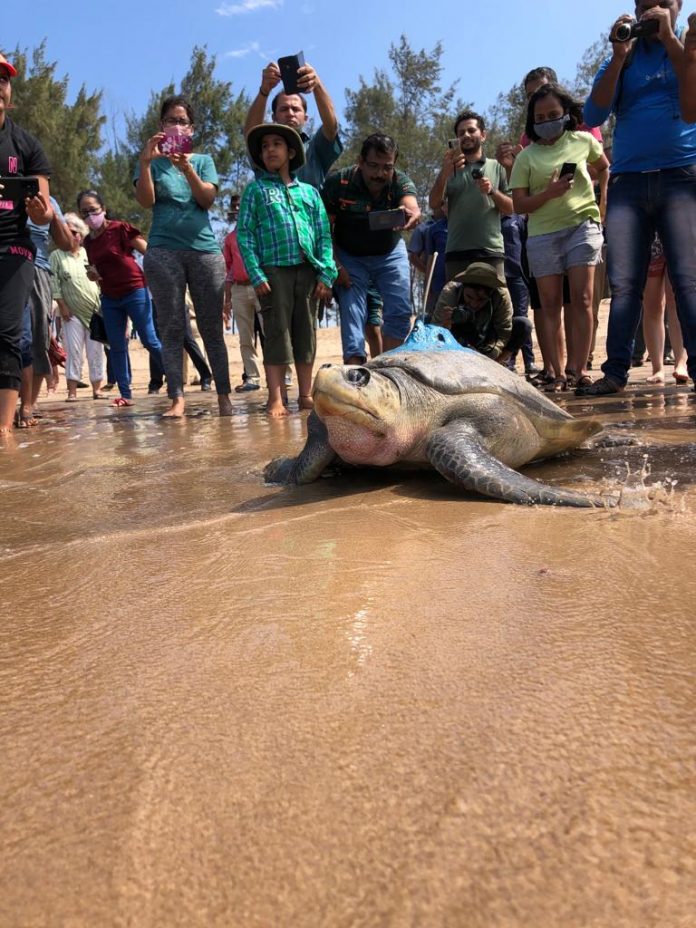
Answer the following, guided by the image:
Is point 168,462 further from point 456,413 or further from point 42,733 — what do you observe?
point 42,733

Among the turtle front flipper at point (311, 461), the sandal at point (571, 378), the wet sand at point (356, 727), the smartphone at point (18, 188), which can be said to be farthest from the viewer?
the sandal at point (571, 378)

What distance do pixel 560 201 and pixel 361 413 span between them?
10.8 ft

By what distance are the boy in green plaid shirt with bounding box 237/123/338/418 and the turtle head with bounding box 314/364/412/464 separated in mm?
2183

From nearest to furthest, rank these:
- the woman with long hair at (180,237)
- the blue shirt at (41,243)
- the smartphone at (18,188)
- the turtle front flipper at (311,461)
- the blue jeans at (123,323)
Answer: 1. the turtle front flipper at (311,461)
2. the smartphone at (18,188)
3. the woman with long hair at (180,237)
4. the blue shirt at (41,243)
5. the blue jeans at (123,323)

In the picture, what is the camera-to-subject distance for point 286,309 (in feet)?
14.4

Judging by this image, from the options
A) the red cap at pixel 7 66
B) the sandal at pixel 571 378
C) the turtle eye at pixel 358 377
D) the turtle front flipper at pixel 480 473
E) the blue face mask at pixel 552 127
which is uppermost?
the red cap at pixel 7 66

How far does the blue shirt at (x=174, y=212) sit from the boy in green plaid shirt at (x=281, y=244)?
0.37 m

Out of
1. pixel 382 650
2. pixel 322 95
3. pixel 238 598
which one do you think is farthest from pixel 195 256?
pixel 382 650

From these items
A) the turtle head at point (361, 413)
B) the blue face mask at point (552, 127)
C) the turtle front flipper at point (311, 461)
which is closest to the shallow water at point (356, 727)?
the turtle head at point (361, 413)

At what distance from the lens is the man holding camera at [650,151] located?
338 centimetres

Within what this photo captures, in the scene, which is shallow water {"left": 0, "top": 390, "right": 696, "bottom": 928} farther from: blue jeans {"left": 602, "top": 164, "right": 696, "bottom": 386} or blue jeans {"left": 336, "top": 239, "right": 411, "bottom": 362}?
blue jeans {"left": 336, "top": 239, "right": 411, "bottom": 362}

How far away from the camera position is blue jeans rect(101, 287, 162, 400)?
6141mm

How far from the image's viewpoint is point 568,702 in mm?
776

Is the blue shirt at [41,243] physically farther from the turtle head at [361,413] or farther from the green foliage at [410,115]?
the green foliage at [410,115]
